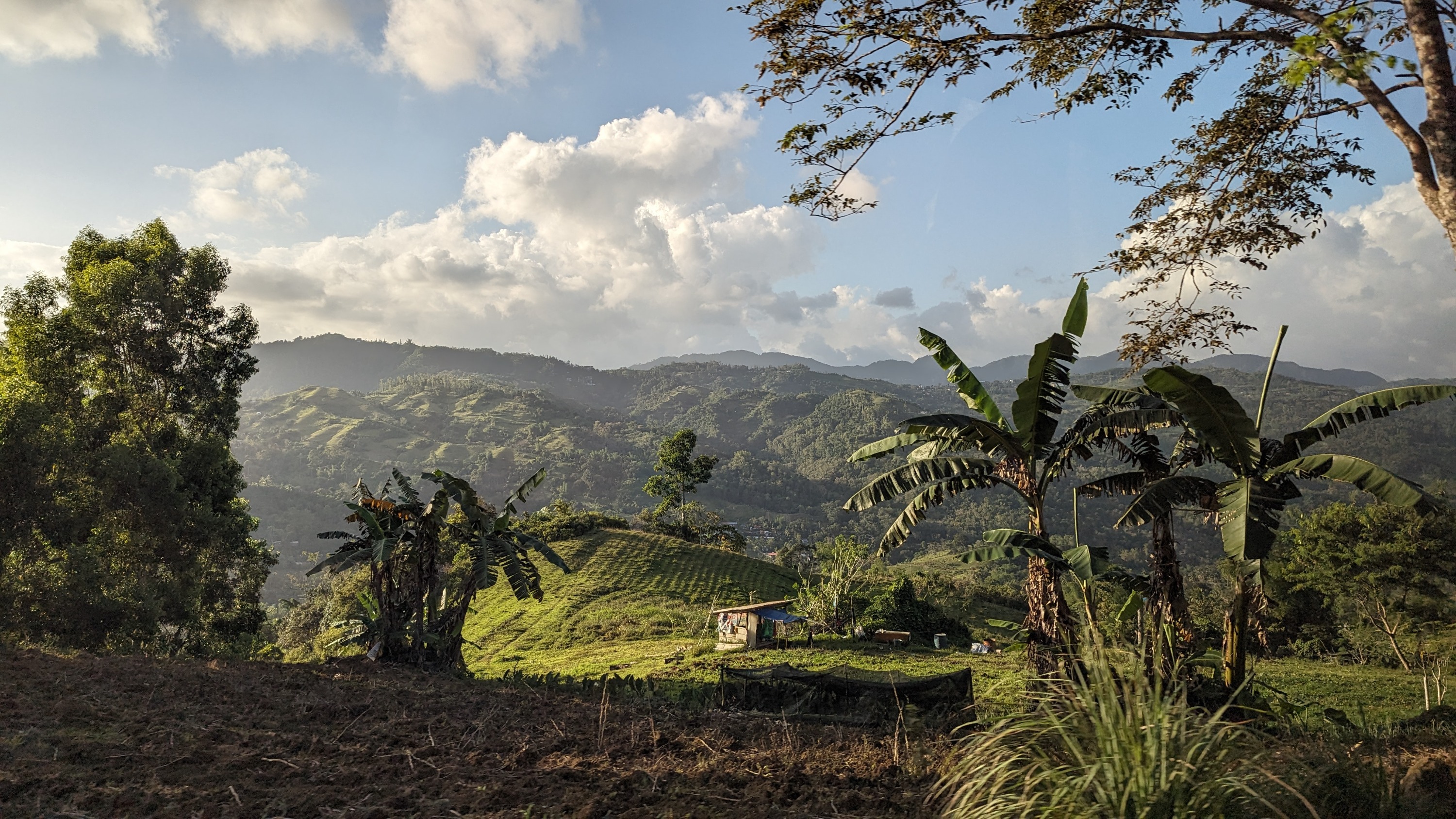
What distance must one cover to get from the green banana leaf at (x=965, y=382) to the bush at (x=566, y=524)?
133ft

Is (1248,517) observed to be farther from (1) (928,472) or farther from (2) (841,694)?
(2) (841,694)

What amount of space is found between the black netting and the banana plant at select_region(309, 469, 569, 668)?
6.13 meters

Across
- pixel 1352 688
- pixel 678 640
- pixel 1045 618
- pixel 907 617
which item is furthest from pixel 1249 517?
pixel 678 640

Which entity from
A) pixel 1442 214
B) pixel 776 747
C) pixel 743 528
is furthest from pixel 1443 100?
pixel 743 528

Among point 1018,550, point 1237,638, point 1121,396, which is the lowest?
point 1237,638

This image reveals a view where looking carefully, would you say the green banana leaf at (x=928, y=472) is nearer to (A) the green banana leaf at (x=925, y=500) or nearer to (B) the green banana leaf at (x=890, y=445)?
(A) the green banana leaf at (x=925, y=500)

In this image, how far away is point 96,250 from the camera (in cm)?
2064

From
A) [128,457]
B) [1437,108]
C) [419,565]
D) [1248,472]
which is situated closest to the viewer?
[1437,108]

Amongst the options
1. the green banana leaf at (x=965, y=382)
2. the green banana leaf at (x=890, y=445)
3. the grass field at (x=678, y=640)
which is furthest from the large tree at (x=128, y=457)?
the green banana leaf at (x=965, y=382)

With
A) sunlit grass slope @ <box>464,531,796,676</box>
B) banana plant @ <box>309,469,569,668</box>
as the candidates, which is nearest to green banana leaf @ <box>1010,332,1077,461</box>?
banana plant @ <box>309,469,569,668</box>

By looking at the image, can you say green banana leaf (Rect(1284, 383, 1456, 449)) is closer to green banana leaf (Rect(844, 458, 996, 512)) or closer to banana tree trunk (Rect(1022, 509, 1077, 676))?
banana tree trunk (Rect(1022, 509, 1077, 676))

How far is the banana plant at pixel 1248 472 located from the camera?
695 cm

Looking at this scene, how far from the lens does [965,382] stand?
959 centimetres

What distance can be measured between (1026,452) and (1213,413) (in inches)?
82.1
